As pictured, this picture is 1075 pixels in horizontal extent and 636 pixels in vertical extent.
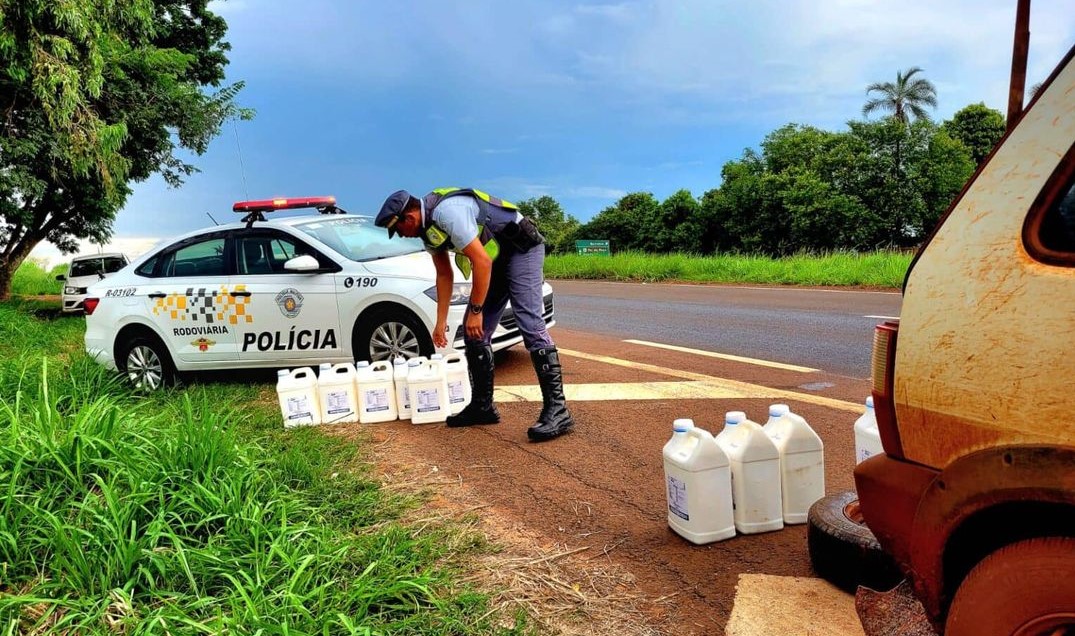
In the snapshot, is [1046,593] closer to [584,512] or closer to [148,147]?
[584,512]

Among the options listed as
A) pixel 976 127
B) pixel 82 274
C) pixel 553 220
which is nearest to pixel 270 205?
pixel 82 274

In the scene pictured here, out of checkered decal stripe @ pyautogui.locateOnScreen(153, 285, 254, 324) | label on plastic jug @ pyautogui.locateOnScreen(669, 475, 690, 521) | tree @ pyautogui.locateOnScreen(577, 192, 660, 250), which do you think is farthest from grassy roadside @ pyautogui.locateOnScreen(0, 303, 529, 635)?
tree @ pyautogui.locateOnScreen(577, 192, 660, 250)

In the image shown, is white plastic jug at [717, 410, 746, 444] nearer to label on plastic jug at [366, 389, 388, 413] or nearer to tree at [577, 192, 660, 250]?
label on plastic jug at [366, 389, 388, 413]

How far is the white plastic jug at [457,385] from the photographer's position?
5.48 m

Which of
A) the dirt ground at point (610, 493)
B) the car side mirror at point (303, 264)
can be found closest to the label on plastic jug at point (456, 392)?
the dirt ground at point (610, 493)

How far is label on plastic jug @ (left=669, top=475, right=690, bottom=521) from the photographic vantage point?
3193mm

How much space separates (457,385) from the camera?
5.52m

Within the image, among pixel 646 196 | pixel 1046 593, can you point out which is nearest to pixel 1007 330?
pixel 1046 593

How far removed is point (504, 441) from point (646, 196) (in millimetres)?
55372

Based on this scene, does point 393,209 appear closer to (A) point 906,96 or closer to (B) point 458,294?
(B) point 458,294

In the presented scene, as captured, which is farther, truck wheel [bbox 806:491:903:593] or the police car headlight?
the police car headlight

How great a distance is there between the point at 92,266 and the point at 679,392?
64.5 ft

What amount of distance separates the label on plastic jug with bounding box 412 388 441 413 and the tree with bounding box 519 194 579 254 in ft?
177

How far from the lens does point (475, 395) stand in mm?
5227
